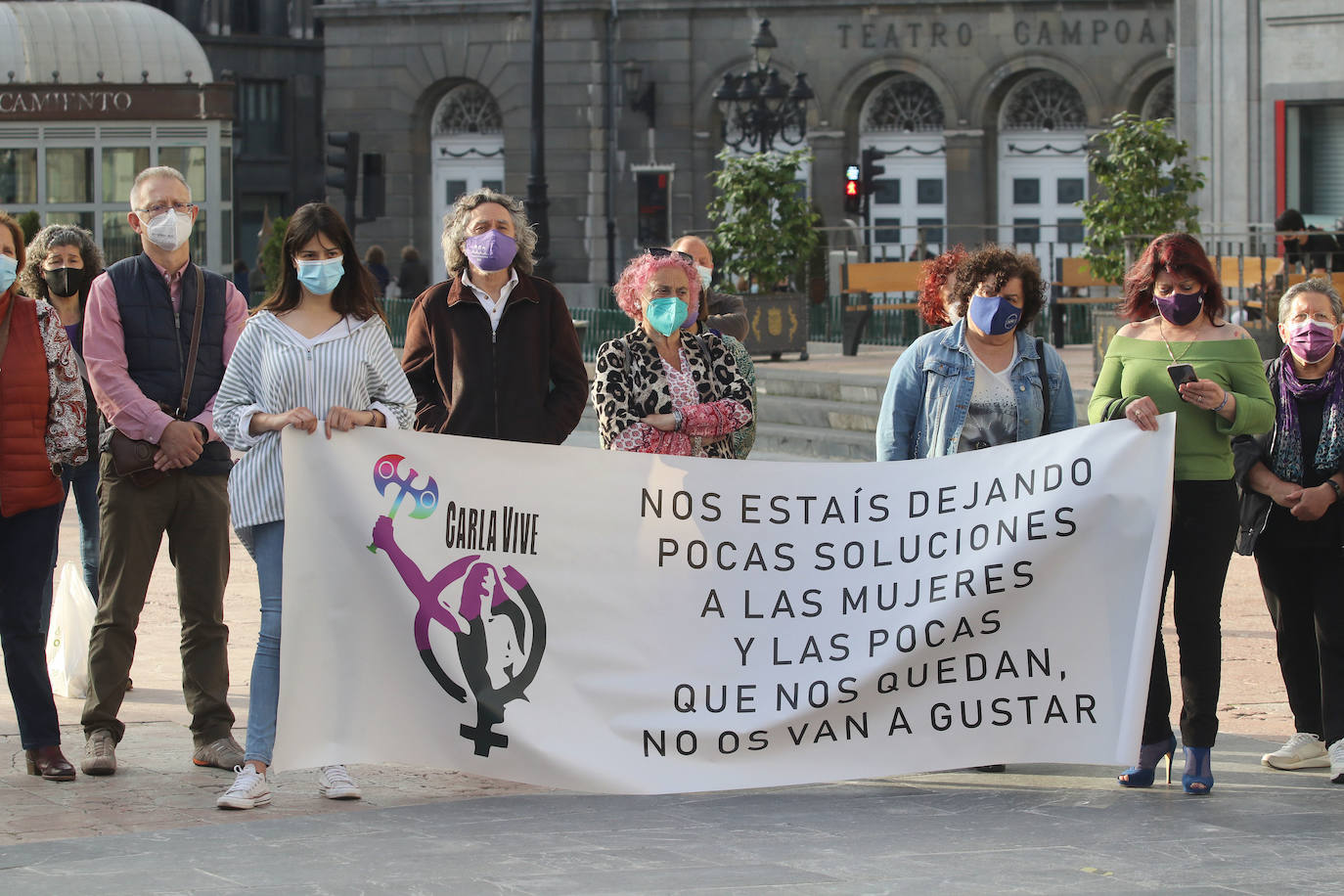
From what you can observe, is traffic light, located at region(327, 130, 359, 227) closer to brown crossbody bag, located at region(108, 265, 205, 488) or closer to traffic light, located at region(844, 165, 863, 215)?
traffic light, located at region(844, 165, 863, 215)

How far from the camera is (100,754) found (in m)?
7.38

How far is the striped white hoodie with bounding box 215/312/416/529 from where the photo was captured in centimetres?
708

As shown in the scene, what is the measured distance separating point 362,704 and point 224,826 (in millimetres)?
628

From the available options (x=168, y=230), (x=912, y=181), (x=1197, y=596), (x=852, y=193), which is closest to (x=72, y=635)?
(x=168, y=230)

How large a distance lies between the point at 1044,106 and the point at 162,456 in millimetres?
35110

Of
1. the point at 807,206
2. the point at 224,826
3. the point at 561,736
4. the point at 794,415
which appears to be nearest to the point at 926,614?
the point at 561,736

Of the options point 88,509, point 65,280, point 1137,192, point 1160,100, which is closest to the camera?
point 65,280

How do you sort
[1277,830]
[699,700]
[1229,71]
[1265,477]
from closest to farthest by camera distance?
[1277,830], [699,700], [1265,477], [1229,71]

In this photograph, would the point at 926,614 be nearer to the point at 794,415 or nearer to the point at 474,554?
the point at 474,554

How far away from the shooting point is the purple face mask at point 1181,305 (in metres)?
7.14

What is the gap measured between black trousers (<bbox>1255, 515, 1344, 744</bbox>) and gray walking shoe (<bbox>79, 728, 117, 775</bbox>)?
4.20 meters

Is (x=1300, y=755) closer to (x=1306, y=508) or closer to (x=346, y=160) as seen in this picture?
(x=1306, y=508)

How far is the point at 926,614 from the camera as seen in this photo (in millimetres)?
6941

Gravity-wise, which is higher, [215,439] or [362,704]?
[215,439]
